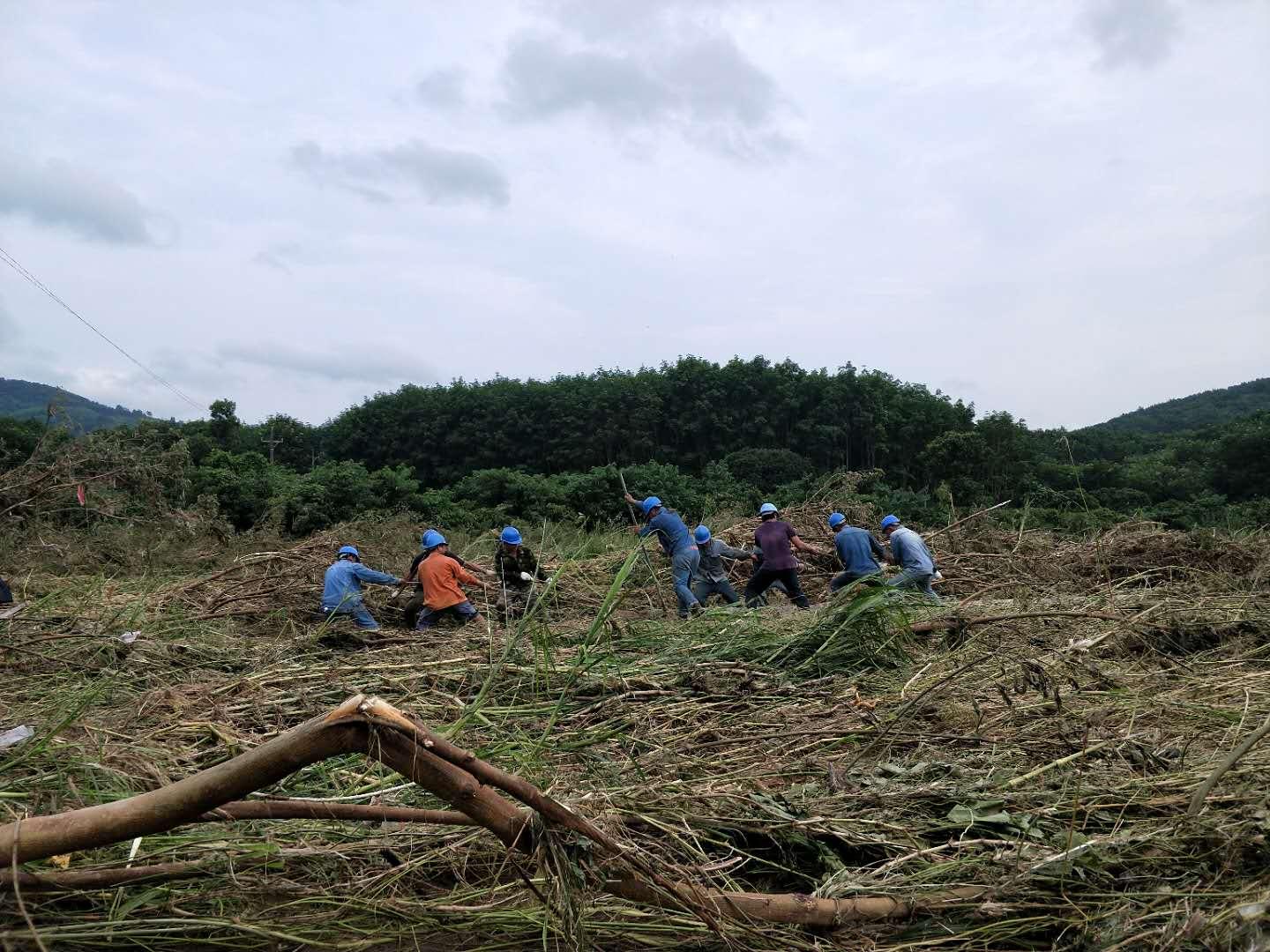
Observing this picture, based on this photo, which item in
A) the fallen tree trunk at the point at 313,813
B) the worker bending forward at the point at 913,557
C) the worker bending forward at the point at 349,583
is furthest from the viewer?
the worker bending forward at the point at 913,557

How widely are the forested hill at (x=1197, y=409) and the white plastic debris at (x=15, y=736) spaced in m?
53.1

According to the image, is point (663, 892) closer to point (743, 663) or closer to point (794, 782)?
point (794, 782)

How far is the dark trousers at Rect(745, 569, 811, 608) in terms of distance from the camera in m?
9.63

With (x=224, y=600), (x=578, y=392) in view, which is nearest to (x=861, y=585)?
(x=224, y=600)

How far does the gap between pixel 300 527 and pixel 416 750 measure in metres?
16.4

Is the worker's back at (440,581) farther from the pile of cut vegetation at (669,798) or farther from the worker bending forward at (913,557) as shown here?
the worker bending forward at (913,557)

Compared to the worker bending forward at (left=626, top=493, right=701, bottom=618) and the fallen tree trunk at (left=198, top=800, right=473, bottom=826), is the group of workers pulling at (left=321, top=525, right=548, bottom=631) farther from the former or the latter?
the fallen tree trunk at (left=198, top=800, right=473, bottom=826)

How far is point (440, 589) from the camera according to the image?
8.47 metres

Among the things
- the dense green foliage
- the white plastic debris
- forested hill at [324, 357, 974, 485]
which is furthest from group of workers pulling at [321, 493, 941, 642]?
forested hill at [324, 357, 974, 485]

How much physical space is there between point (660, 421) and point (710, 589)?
26.5 meters

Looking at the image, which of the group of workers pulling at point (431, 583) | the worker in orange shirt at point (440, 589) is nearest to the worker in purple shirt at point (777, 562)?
the group of workers pulling at point (431, 583)

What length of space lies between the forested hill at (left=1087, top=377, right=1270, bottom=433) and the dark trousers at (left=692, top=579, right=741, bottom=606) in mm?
45955

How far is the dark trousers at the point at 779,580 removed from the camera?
9.63 meters

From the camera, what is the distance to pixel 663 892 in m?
2.25
